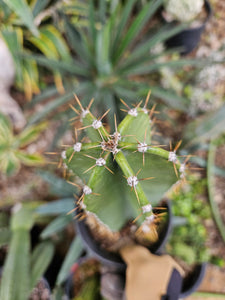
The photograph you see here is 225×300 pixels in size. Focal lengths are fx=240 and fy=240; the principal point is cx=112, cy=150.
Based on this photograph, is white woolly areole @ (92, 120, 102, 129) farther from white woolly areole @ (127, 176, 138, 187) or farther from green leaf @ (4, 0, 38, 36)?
green leaf @ (4, 0, 38, 36)

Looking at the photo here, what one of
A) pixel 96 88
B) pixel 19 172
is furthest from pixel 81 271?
pixel 96 88

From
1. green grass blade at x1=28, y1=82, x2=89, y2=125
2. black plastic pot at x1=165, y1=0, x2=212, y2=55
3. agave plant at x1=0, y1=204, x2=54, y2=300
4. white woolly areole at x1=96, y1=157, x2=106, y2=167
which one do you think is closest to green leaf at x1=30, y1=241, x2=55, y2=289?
agave plant at x1=0, y1=204, x2=54, y2=300

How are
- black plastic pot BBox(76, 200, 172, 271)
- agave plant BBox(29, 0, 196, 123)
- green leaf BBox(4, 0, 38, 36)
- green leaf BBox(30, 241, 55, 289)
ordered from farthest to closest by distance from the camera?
agave plant BBox(29, 0, 196, 123), green leaf BBox(30, 241, 55, 289), black plastic pot BBox(76, 200, 172, 271), green leaf BBox(4, 0, 38, 36)

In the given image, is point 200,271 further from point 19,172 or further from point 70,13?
point 70,13

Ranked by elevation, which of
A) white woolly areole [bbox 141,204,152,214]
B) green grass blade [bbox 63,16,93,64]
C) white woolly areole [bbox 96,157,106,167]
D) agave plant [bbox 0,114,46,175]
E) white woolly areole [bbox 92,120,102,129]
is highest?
Result: green grass blade [bbox 63,16,93,64]

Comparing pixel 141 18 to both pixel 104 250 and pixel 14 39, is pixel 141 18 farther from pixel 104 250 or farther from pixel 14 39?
pixel 104 250

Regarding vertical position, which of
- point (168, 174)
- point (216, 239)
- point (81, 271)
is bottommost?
point (216, 239)
